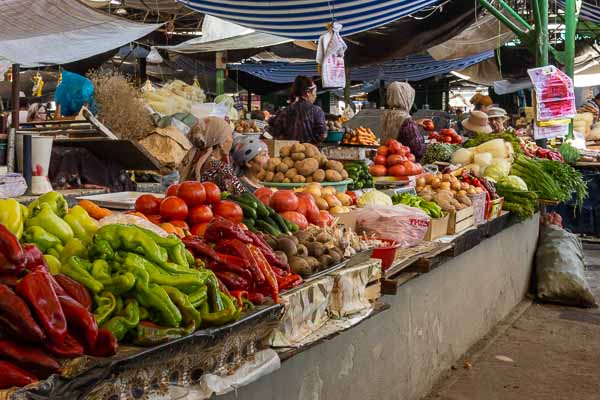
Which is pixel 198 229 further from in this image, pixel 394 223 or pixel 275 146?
pixel 275 146

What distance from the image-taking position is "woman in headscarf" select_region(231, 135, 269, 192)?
522cm

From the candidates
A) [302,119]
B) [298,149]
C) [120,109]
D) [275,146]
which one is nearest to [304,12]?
[302,119]

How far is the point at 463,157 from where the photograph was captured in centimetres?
797

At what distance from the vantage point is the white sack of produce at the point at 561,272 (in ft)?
23.1

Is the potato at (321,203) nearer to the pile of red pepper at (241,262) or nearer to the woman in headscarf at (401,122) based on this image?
the pile of red pepper at (241,262)

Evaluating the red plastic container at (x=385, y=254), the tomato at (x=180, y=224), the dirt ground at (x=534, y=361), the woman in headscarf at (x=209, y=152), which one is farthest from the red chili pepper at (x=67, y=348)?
the dirt ground at (x=534, y=361)

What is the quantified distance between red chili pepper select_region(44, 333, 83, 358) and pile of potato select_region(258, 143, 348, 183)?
3693 millimetres

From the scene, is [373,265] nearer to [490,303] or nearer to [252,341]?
[252,341]

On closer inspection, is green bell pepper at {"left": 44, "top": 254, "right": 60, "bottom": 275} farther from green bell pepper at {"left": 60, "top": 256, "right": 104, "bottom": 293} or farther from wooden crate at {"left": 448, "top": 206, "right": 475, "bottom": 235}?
wooden crate at {"left": 448, "top": 206, "right": 475, "bottom": 235}

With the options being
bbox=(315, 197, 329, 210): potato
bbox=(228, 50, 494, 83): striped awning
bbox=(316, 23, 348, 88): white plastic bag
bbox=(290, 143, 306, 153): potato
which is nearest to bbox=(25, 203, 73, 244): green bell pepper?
bbox=(315, 197, 329, 210): potato

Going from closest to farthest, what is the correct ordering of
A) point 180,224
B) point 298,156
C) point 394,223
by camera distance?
point 180,224 < point 394,223 < point 298,156

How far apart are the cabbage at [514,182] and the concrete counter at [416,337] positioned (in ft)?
1.52

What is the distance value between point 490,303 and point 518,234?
124cm

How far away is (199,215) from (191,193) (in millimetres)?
123
